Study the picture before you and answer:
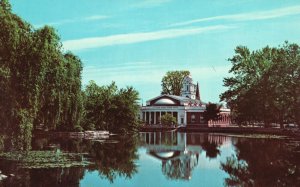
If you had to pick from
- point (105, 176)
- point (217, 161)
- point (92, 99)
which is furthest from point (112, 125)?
point (105, 176)

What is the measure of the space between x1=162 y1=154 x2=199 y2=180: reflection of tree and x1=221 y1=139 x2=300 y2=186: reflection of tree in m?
2.61

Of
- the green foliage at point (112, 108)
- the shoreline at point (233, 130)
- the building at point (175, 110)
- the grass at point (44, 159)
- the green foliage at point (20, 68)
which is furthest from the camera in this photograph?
the building at point (175, 110)

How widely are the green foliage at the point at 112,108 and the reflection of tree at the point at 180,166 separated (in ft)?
112

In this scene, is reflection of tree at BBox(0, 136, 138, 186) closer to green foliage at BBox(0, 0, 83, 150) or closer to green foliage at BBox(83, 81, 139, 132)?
green foliage at BBox(0, 0, 83, 150)

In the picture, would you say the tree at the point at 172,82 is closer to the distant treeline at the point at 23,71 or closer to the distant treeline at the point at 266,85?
the distant treeline at the point at 266,85

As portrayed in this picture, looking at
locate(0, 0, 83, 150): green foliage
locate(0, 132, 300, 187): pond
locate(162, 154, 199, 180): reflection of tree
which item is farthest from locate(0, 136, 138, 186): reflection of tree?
locate(162, 154, 199, 180): reflection of tree

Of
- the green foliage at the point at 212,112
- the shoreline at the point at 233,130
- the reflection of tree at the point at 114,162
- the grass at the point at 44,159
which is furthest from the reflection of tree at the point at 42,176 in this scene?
the green foliage at the point at 212,112

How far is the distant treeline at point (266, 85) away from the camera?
76.6m

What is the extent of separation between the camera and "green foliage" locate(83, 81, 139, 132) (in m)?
73.2

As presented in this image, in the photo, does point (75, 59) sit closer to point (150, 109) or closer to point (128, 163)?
point (128, 163)

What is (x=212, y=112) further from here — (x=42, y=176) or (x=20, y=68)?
(x=20, y=68)

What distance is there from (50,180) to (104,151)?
18.1 m

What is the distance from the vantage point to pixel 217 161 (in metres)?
37.3

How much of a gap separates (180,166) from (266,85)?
52.3m
